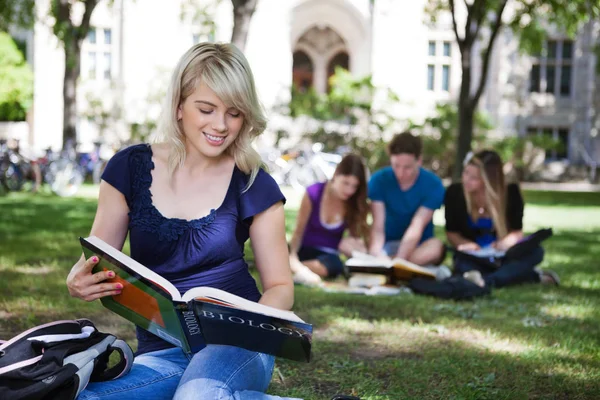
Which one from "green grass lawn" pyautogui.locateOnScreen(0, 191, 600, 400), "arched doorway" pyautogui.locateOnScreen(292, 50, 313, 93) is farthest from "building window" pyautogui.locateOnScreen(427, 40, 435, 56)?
"green grass lawn" pyautogui.locateOnScreen(0, 191, 600, 400)

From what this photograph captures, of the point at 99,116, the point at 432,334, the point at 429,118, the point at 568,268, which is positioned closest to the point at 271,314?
the point at 432,334

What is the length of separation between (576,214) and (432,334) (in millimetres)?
9163

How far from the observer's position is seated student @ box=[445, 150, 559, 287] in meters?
5.71

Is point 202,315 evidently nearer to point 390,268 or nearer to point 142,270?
point 142,270

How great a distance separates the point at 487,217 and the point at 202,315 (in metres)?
4.36

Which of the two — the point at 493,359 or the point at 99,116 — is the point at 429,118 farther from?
the point at 493,359

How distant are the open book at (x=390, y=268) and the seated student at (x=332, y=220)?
59 centimetres

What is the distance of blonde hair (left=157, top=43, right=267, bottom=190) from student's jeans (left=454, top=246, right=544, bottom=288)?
3397mm

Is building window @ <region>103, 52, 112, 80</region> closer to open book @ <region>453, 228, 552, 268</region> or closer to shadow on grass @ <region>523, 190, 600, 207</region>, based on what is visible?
shadow on grass @ <region>523, 190, 600, 207</region>

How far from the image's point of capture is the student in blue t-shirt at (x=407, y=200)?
19.0 ft

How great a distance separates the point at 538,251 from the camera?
5840 mm

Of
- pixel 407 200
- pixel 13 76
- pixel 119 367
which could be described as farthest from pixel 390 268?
pixel 13 76

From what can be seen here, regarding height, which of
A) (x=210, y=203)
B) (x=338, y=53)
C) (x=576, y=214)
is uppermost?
(x=338, y=53)

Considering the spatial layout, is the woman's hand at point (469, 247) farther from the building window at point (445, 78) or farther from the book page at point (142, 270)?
the building window at point (445, 78)
